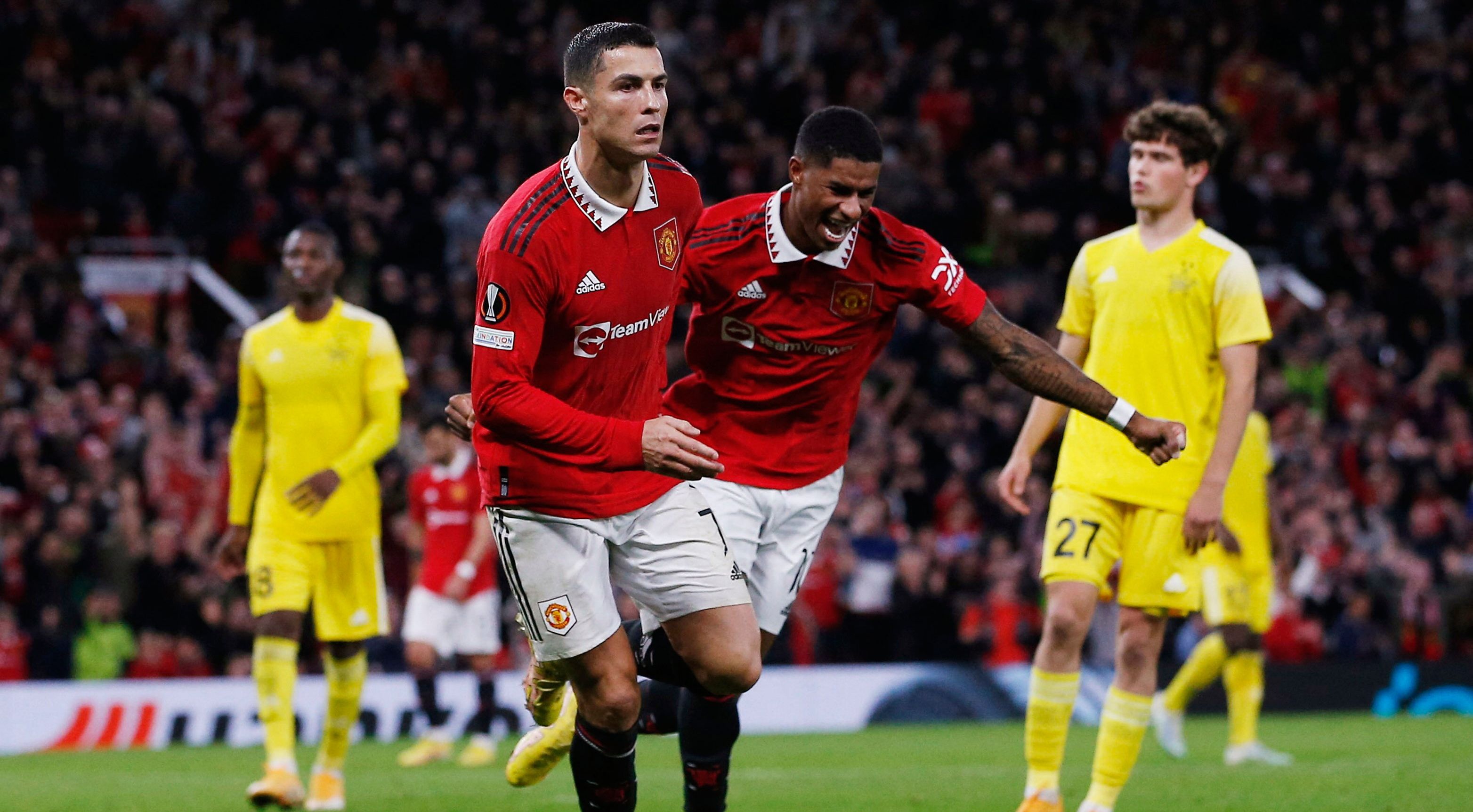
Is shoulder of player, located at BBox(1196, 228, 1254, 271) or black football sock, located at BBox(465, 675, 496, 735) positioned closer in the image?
shoulder of player, located at BBox(1196, 228, 1254, 271)

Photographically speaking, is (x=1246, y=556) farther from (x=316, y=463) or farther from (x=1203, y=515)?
(x=316, y=463)

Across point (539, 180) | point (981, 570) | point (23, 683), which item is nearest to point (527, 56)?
point (981, 570)

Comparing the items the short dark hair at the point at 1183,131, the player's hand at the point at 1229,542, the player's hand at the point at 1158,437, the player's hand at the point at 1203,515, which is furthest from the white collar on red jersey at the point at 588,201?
the player's hand at the point at 1229,542

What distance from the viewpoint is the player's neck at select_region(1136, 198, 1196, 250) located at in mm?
7406

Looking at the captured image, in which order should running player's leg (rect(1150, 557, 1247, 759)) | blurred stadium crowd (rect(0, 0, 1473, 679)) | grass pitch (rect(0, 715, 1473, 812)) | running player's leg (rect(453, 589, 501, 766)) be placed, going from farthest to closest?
blurred stadium crowd (rect(0, 0, 1473, 679))
running player's leg (rect(453, 589, 501, 766))
running player's leg (rect(1150, 557, 1247, 759))
grass pitch (rect(0, 715, 1473, 812))

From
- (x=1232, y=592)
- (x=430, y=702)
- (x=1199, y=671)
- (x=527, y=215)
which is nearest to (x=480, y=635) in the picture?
(x=430, y=702)

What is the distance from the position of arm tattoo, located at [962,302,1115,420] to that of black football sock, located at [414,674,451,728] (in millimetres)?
7038

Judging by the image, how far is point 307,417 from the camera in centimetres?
909

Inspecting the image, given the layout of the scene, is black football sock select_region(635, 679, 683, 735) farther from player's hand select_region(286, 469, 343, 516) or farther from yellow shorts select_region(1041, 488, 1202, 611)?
player's hand select_region(286, 469, 343, 516)

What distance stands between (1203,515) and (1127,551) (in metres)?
0.40

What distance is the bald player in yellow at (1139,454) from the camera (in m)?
6.99

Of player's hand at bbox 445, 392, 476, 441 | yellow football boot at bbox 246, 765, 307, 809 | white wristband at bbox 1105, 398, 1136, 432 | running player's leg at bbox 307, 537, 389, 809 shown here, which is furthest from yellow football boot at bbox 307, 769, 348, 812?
white wristband at bbox 1105, 398, 1136, 432

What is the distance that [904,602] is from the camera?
15961 millimetres

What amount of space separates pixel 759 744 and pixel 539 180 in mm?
8692
